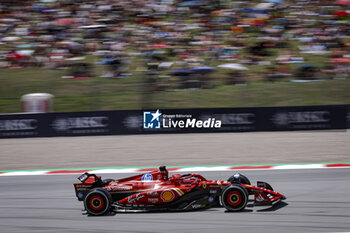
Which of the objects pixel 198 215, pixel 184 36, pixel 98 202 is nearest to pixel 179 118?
pixel 184 36

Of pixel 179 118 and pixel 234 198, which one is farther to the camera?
pixel 179 118

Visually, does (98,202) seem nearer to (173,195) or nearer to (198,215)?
(173,195)

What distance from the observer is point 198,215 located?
21.7 feet

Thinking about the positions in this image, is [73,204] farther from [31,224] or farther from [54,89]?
[54,89]

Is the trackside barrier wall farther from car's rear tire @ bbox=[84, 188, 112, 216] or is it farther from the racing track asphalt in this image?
car's rear tire @ bbox=[84, 188, 112, 216]

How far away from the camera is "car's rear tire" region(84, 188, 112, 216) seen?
6.75 m

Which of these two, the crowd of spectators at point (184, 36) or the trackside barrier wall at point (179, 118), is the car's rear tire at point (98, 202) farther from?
the crowd of spectators at point (184, 36)

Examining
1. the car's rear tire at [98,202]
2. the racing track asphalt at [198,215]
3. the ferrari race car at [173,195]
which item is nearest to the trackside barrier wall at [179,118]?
the racing track asphalt at [198,215]

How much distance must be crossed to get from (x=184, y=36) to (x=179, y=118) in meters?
4.26

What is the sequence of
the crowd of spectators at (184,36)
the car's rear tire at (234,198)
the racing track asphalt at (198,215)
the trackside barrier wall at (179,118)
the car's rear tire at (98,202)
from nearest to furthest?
the racing track asphalt at (198,215) → the car's rear tire at (234,198) → the car's rear tire at (98,202) → the trackside barrier wall at (179,118) → the crowd of spectators at (184,36)

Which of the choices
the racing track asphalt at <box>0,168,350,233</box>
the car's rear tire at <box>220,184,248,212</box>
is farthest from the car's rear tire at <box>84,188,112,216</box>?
the car's rear tire at <box>220,184,248,212</box>

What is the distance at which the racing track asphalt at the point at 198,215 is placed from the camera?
613 centimetres

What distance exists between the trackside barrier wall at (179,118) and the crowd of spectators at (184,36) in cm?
119

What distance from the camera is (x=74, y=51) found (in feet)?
53.7
